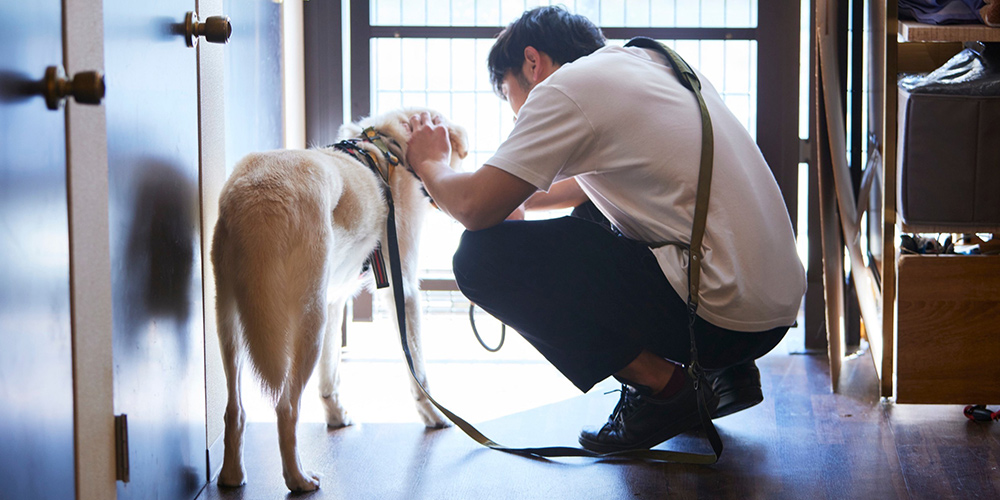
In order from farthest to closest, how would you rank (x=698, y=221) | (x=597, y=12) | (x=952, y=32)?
1. (x=597, y=12)
2. (x=952, y=32)
3. (x=698, y=221)

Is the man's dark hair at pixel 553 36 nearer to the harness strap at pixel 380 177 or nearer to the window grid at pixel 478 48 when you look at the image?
the harness strap at pixel 380 177

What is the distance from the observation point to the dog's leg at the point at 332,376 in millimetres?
1770

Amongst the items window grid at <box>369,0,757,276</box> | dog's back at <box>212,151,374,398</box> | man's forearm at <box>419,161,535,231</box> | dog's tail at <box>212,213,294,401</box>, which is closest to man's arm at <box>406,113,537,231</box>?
man's forearm at <box>419,161,535,231</box>

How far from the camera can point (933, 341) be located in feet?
5.52

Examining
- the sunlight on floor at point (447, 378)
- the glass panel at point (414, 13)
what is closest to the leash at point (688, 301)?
the sunlight on floor at point (447, 378)

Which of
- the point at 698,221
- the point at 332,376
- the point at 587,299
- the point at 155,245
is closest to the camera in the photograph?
the point at 155,245

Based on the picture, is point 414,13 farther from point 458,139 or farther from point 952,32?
point 952,32

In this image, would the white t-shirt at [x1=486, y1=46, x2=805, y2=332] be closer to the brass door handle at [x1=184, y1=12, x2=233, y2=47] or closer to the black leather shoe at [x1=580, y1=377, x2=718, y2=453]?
the black leather shoe at [x1=580, y1=377, x2=718, y2=453]

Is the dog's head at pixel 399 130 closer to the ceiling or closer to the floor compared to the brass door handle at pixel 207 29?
closer to the floor

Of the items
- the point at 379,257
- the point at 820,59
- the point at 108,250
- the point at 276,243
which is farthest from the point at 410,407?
the point at 820,59

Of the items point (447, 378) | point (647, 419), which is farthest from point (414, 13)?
point (647, 419)

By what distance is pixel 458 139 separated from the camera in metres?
1.92

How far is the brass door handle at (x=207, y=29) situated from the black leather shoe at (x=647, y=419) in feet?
3.18

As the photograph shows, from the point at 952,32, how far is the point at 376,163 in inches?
46.7
